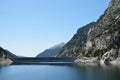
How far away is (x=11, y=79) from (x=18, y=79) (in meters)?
2.76

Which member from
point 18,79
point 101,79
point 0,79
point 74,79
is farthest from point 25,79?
point 101,79

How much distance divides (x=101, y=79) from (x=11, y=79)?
35338mm

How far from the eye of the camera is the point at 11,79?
114 meters

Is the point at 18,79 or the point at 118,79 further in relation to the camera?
the point at 18,79

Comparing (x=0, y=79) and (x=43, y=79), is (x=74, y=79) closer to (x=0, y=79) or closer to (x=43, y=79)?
(x=43, y=79)

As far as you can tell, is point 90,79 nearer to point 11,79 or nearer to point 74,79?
point 74,79

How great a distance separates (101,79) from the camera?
4232 inches

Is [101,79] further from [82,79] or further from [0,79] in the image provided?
[0,79]

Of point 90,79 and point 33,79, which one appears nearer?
point 90,79

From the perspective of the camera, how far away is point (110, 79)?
10575 cm

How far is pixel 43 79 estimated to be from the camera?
117 metres

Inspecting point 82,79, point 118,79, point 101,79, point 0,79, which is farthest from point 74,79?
point 0,79

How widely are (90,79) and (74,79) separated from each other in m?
7.22

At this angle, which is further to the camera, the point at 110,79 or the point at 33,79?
the point at 33,79
